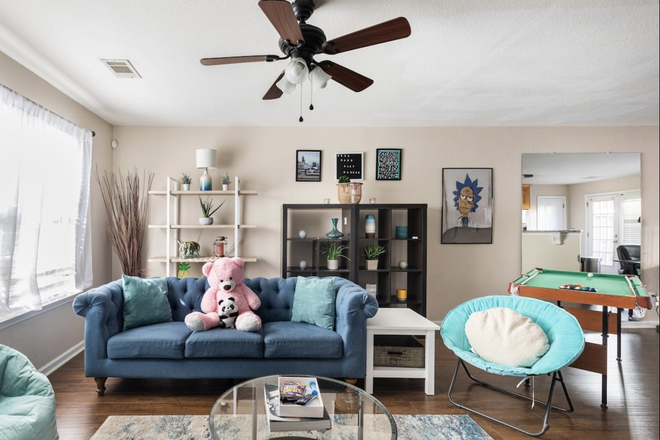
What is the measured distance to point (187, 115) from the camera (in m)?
3.93

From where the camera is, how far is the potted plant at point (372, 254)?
407 centimetres

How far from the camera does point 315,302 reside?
113 inches

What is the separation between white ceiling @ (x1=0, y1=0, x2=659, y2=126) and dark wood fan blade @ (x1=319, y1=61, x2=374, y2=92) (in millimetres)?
284

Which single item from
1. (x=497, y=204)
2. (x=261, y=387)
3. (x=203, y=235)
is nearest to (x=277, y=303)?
(x=261, y=387)

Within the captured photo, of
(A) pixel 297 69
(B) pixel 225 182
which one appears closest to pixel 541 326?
(A) pixel 297 69

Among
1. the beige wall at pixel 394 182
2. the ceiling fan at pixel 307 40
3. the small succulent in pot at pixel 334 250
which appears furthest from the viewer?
the beige wall at pixel 394 182

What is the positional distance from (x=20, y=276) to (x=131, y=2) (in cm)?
201

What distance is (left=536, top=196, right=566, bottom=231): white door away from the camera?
3791 millimetres

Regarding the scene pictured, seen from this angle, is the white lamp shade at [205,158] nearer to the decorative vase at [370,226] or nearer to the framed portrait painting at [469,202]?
the decorative vase at [370,226]

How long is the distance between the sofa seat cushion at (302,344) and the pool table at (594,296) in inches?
61.3

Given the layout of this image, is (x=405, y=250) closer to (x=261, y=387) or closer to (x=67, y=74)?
(x=261, y=387)

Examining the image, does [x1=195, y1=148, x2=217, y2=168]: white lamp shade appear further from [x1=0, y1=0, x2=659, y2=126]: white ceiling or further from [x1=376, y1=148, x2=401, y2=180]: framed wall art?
[x1=376, y1=148, x2=401, y2=180]: framed wall art

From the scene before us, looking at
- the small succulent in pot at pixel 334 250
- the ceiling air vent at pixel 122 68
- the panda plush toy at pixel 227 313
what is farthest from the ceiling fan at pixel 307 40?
the small succulent in pot at pixel 334 250

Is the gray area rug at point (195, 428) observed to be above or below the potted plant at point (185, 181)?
below
